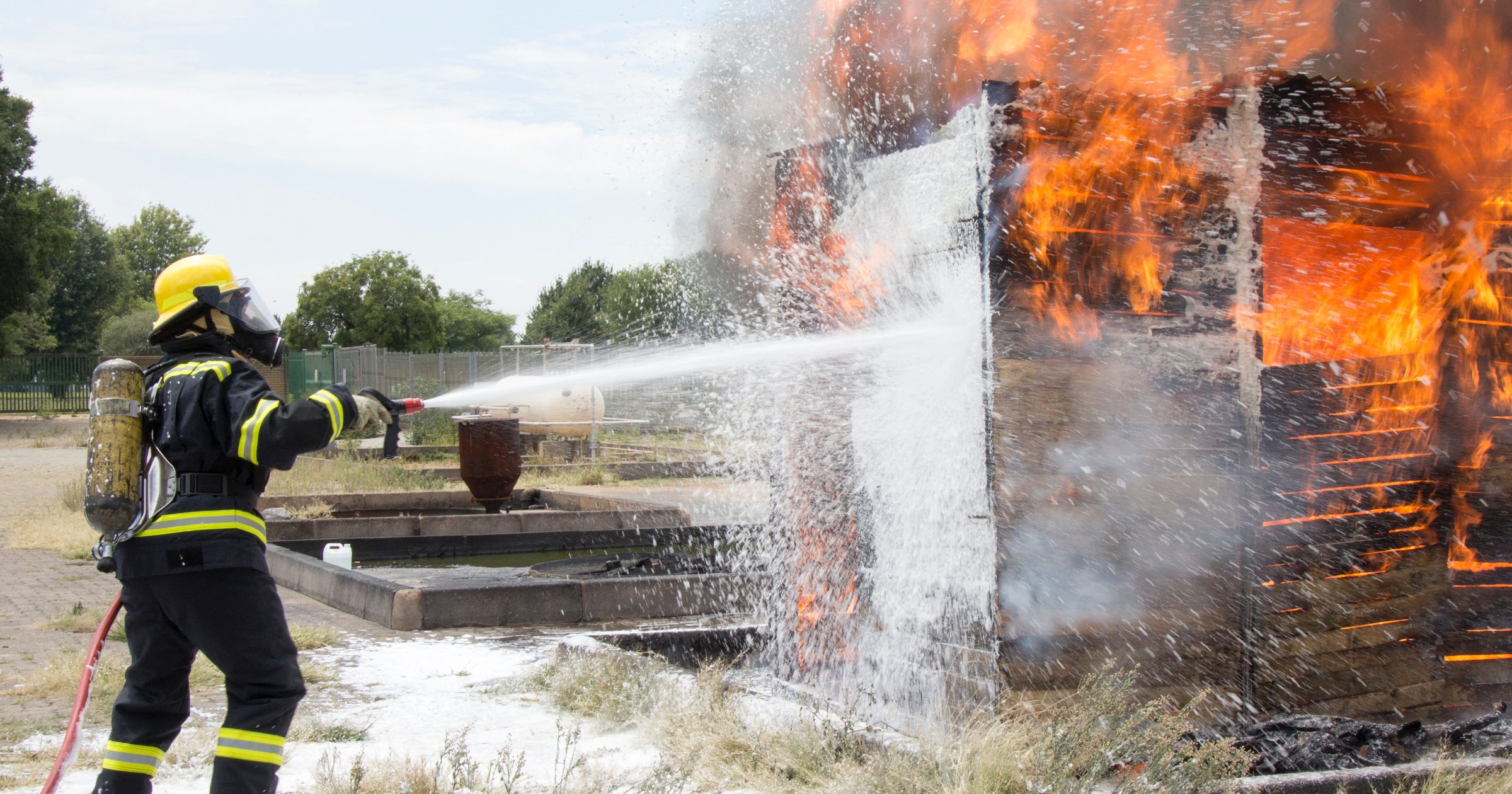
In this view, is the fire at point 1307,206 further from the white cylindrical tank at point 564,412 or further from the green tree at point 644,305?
the white cylindrical tank at point 564,412

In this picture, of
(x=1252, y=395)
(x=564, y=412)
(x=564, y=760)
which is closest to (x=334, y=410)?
(x=564, y=760)

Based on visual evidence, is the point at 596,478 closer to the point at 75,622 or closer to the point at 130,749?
the point at 75,622

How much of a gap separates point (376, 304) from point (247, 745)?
1963 inches

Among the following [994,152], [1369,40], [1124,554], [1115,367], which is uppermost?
[1369,40]

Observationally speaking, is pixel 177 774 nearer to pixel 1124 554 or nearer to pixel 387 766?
pixel 387 766

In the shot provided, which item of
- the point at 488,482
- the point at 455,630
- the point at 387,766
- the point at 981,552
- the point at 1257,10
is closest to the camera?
the point at 387,766

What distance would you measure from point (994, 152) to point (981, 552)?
152 centimetres

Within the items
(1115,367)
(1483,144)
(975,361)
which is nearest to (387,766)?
(975,361)

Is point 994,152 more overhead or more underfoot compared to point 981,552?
more overhead

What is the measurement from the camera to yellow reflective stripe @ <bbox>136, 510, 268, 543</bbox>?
11.3 feet

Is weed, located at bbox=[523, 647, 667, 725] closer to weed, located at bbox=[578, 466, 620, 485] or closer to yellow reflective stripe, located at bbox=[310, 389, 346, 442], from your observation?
yellow reflective stripe, located at bbox=[310, 389, 346, 442]

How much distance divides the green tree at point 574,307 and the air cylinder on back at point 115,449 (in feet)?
184

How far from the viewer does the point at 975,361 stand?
467 cm

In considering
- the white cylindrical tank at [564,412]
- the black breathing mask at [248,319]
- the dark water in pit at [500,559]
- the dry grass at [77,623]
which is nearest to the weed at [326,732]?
the black breathing mask at [248,319]
